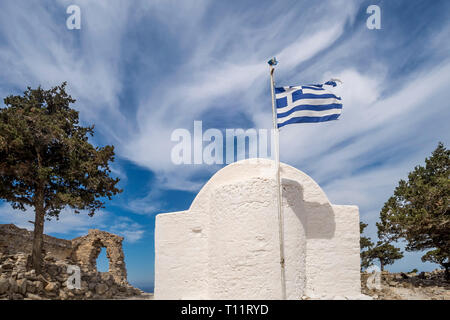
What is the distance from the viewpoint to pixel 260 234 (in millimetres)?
6648

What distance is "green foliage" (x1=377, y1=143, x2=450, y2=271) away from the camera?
12976mm

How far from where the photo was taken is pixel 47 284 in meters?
11.9

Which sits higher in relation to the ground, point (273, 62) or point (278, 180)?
point (273, 62)

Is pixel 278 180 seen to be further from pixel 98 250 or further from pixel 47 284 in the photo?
pixel 98 250

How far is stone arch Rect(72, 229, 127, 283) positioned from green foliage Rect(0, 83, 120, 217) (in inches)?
231

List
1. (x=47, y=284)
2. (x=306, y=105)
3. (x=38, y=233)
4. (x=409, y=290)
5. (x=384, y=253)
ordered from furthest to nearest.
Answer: (x=384, y=253), (x=38, y=233), (x=47, y=284), (x=409, y=290), (x=306, y=105)

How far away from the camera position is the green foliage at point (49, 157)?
12.2 m

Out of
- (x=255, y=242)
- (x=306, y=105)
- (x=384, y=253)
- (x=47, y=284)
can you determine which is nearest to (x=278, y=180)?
(x=255, y=242)

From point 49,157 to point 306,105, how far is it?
40.4ft

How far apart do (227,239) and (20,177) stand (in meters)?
10.3

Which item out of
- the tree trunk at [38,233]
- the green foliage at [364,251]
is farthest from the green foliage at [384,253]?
the tree trunk at [38,233]

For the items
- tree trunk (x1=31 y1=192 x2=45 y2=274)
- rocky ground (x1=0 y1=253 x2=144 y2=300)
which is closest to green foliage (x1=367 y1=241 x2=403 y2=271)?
rocky ground (x1=0 y1=253 x2=144 y2=300)
